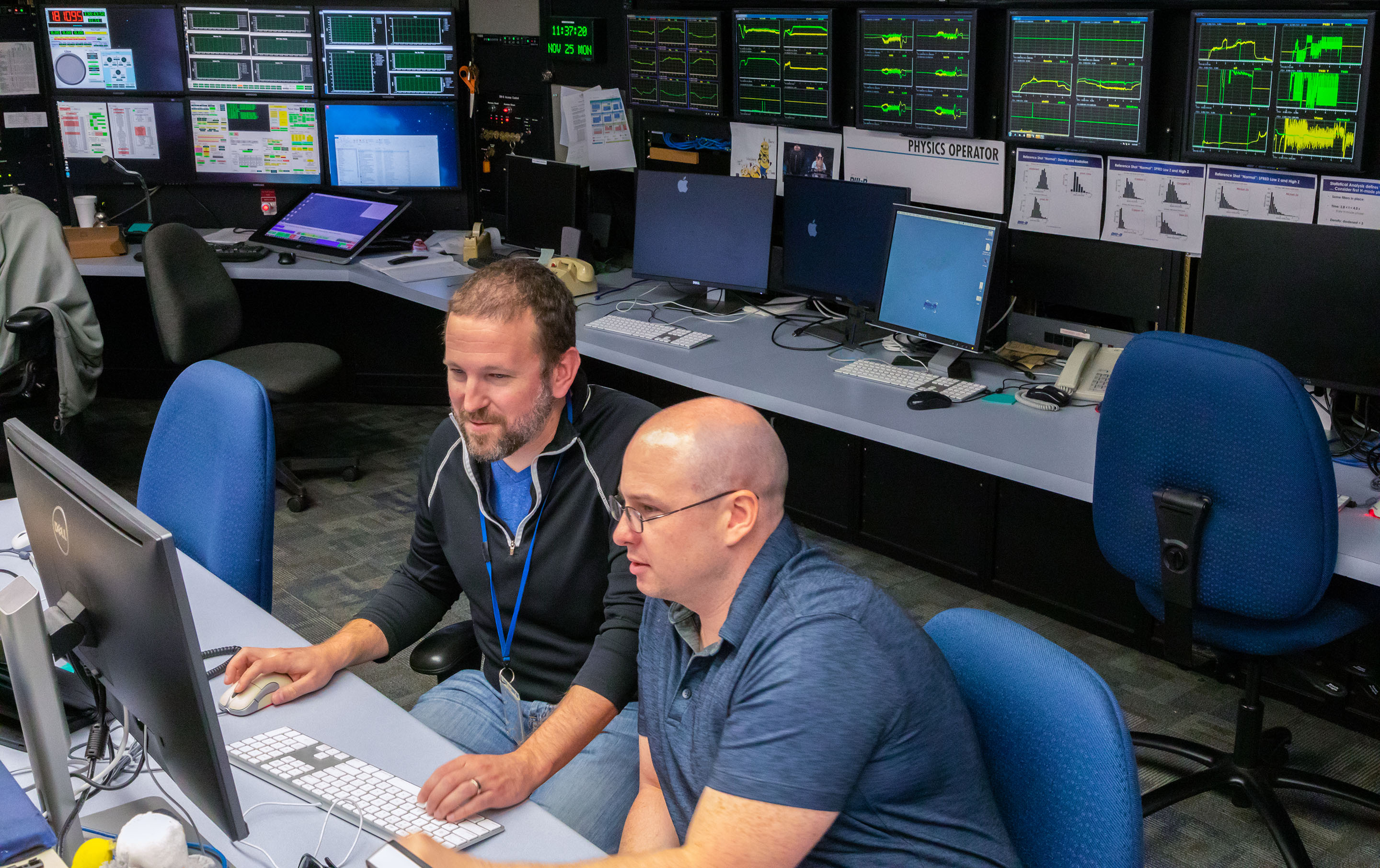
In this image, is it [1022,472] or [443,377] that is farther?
[443,377]

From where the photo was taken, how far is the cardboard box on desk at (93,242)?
4504 mm

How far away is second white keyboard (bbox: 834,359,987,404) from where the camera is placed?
3.03 meters

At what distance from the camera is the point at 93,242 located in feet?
14.8

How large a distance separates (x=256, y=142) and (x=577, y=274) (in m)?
1.78

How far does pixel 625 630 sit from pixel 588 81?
3184 mm

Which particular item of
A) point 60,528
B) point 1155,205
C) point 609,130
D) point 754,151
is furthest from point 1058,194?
point 60,528

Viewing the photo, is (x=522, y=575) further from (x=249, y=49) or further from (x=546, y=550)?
(x=249, y=49)

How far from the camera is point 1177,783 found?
8.18 ft

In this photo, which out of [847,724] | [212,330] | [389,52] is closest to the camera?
[847,724]

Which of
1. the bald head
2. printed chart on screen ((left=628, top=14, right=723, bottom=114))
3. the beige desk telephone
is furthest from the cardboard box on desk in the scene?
the bald head

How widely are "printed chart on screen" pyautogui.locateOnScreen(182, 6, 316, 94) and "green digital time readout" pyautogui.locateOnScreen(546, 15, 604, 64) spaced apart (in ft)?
3.32

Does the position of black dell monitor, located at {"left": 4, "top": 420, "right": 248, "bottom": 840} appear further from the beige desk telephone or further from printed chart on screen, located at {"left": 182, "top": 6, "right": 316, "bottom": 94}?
printed chart on screen, located at {"left": 182, "top": 6, "right": 316, "bottom": 94}

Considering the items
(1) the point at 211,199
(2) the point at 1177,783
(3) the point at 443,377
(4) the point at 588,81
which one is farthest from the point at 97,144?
(2) the point at 1177,783

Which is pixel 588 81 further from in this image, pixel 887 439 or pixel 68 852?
pixel 68 852
